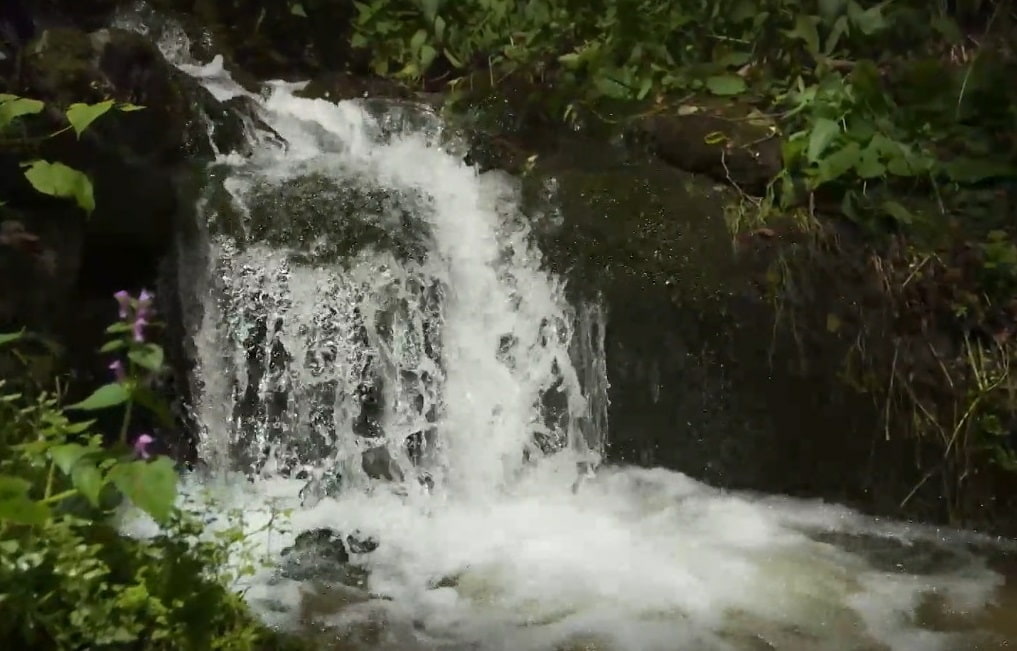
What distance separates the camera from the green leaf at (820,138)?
10.8ft

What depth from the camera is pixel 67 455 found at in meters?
1.56

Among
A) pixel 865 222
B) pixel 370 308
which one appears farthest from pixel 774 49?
pixel 370 308

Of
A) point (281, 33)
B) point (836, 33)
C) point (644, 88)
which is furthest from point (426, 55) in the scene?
point (836, 33)

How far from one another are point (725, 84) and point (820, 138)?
0.91 metres

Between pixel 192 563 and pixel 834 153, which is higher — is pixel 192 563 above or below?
below

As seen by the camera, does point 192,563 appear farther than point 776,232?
No

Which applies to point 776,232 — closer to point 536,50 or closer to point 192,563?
point 536,50

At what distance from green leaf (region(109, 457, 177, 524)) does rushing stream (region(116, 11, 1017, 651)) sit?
106 centimetres

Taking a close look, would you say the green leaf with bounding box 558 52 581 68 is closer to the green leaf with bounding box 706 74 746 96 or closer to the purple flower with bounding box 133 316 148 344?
the green leaf with bounding box 706 74 746 96

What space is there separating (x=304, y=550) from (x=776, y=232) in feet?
6.80

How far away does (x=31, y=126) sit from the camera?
2826mm

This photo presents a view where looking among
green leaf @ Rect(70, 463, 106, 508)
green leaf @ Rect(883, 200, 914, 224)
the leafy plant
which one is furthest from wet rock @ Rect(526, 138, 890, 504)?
green leaf @ Rect(70, 463, 106, 508)

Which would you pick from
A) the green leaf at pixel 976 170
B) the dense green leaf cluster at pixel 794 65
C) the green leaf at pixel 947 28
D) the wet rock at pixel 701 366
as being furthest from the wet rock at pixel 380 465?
the green leaf at pixel 947 28

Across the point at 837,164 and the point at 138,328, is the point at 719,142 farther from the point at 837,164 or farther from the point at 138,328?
the point at 138,328
